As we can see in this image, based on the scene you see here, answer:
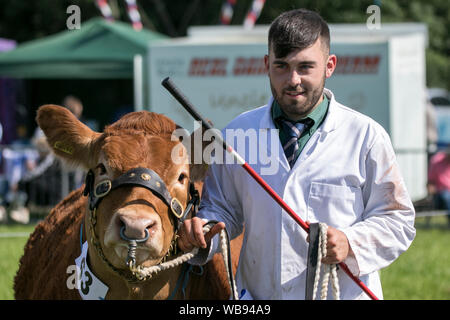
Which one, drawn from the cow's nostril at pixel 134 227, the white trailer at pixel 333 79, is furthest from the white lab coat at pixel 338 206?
the white trailer at pixel 333 79

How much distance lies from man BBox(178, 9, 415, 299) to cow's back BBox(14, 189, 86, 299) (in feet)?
3.45

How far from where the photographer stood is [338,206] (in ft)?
10.6

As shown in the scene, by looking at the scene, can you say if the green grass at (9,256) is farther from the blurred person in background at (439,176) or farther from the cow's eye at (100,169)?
the blurred person in background at (439,176)

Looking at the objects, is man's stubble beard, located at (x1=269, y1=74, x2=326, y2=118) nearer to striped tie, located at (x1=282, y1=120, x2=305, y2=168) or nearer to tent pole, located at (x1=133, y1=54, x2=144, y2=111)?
striped tie, located at (x1=282, y1=120, x2=305, y2=168)

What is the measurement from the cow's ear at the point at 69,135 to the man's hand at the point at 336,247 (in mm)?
1367

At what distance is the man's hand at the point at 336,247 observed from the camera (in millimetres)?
3047

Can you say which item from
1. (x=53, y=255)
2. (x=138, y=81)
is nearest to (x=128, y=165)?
(x=53, y=255)

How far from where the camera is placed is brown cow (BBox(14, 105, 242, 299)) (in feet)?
10.4

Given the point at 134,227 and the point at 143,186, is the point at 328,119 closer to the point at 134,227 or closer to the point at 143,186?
the point at 143,186

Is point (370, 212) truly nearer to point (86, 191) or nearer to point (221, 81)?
point (86, 191)

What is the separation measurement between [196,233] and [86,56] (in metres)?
11.1

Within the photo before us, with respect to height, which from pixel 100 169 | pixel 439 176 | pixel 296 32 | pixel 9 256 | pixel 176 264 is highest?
pixel 296 32

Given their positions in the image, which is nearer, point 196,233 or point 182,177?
point 196,233
